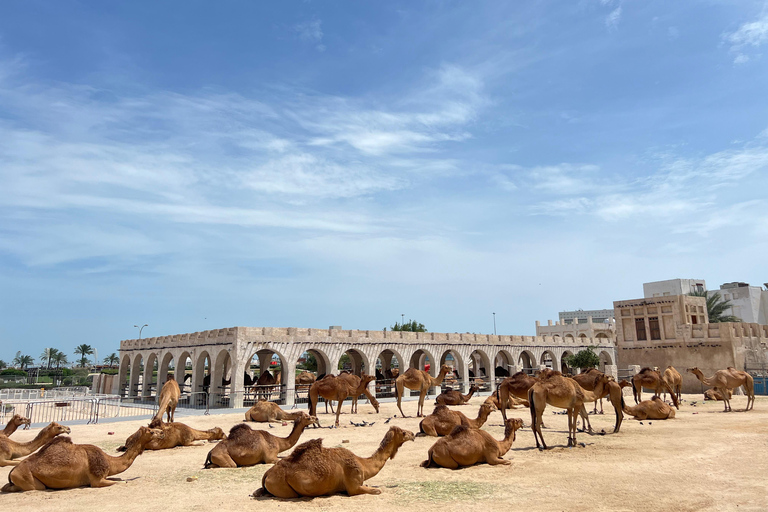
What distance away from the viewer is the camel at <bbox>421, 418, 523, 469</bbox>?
10.1 metres

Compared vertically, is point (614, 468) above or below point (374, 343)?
below

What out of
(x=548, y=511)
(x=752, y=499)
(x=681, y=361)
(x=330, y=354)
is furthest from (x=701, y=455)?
(x=681, y=361)

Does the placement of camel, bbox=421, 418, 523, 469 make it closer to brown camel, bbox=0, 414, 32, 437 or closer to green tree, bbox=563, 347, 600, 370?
brown camel, bbox=0, 414, 32, 437

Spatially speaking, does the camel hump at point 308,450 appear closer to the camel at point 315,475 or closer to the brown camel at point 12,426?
the camel at point 315,475

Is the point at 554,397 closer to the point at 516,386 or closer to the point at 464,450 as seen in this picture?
the point at 464,450

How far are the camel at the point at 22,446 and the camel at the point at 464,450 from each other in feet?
23.7

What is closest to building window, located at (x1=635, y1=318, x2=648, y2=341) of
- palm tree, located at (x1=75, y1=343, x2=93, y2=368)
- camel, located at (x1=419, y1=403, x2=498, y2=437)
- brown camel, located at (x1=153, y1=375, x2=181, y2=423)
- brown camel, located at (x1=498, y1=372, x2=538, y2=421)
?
brown camel, located at (x1=498, y1=372, x2=538, y2=421)

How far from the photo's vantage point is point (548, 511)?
283 inches

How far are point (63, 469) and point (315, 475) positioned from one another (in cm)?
425

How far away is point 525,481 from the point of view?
9008 millimetres

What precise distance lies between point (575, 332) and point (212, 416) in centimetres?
5201

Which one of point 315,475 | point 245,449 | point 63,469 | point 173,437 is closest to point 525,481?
point 315,475

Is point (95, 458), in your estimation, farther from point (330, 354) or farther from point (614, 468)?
point (330, 354)

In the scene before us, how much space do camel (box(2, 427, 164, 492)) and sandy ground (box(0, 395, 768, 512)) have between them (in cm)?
17
